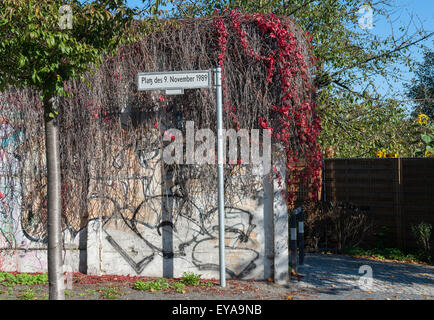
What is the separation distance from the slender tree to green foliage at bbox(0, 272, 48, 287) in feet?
7.58

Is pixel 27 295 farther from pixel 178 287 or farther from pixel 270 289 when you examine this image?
pixel 270 289

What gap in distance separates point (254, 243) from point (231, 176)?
1.03m

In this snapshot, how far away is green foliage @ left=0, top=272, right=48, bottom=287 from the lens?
701cm

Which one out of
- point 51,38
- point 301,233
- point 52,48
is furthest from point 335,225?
point 51,38

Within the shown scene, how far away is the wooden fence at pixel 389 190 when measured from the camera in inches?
383

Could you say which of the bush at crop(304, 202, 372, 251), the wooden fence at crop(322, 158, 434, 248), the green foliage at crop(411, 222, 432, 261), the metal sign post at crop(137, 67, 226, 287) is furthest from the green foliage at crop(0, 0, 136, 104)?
the green foliage at crop(411, 222, 432, 261)

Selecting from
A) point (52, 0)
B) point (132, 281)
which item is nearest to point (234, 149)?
point (132, 281)

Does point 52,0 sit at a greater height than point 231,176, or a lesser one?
greater

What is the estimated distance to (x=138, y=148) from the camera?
7.30m

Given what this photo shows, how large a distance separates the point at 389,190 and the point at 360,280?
323 centimetres

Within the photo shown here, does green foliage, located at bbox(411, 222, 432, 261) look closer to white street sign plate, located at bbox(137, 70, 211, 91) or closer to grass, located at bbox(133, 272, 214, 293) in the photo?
grass, located at bbox(133, 272, 214, 293)

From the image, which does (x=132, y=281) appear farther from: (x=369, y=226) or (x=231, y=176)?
(x=369, y=226)

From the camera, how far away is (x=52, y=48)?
16.1 feet

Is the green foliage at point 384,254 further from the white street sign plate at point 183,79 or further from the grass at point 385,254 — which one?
the white street sign plate at point 183,79
